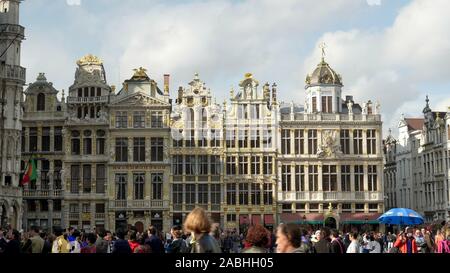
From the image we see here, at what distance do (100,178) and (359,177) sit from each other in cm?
1789

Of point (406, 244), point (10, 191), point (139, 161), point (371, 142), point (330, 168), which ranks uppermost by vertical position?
point (371, 142)

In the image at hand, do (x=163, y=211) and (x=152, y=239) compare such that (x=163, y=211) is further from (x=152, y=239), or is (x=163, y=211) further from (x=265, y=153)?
(x=152, y=239)

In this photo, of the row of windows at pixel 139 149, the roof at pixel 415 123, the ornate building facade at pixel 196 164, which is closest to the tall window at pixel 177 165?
the ornate building facade at pixel 196 164

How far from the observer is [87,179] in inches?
2179

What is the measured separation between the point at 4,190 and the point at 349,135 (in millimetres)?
24204

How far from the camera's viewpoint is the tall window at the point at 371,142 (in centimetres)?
5653

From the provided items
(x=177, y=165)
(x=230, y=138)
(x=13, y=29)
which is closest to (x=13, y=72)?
(x=13, y=29)

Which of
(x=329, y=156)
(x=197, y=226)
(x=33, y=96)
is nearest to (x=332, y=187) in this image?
(x=329, y=156)

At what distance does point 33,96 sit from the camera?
183 ft

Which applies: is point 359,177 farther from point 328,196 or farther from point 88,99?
point 88,99

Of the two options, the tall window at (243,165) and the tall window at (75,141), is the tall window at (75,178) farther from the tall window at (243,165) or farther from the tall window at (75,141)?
the tall window at (243,165)

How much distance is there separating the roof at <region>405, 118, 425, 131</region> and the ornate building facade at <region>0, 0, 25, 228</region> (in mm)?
34748

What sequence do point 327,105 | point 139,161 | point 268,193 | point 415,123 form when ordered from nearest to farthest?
1. point 139,161
2. point 268,193
3. point 327,105
4. point 415,123

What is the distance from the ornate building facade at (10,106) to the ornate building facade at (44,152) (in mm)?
7929
